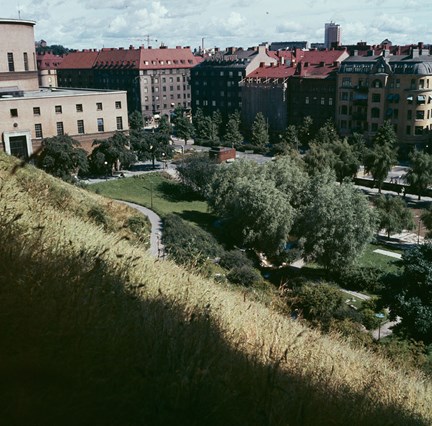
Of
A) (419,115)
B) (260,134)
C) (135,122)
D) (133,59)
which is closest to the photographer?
(419,115)

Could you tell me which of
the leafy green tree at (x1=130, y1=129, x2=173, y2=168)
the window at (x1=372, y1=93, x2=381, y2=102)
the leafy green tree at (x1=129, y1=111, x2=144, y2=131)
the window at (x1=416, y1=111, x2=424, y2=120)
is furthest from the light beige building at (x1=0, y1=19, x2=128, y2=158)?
the window at (x1=416, y1=111, x2=424, y2=120)

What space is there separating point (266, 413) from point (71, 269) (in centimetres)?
284

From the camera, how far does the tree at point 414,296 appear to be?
22.0 meters

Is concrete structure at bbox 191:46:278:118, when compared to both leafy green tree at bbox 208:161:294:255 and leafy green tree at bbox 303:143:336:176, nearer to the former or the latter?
leafy green tree at bbox 303:143:336:176

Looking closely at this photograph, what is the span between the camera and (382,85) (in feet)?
248

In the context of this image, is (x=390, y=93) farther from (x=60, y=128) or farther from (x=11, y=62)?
(x=11, y=62)

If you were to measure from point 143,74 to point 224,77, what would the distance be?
741 inches

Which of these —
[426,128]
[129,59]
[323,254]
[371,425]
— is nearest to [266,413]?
[371,425]

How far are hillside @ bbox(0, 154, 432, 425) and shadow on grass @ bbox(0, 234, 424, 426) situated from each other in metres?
0.01

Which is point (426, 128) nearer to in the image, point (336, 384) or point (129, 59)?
point (129, 59)

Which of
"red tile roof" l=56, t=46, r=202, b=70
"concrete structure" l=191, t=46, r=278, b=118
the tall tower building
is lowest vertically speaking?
"concrete structure" l=191, t=46, r=278, b=118

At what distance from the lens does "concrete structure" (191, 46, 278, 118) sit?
9900cm

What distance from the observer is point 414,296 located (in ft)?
76.5

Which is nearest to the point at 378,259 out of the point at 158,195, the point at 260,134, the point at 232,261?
the point at 232,261
